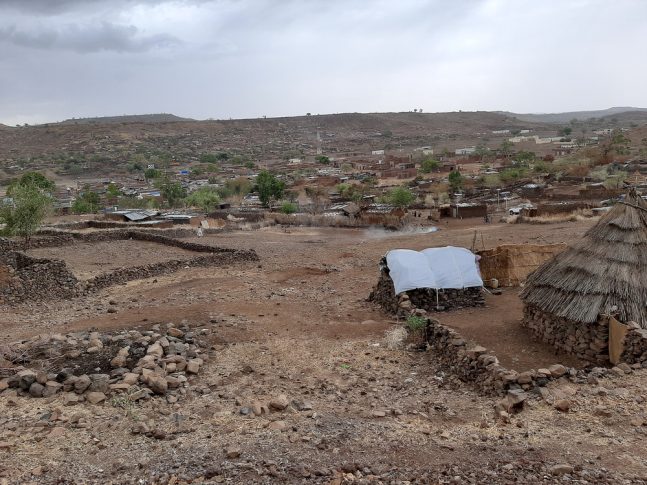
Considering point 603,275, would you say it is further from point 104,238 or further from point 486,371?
point 104,238

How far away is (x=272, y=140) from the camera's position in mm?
124500

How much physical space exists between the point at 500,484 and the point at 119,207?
4578 cm

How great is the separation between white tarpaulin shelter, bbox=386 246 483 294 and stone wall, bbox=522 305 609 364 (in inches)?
77.4

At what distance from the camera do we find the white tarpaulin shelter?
11812 mm

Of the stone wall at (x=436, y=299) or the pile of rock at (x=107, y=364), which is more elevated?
the pile of rock at (x=107, y=364)

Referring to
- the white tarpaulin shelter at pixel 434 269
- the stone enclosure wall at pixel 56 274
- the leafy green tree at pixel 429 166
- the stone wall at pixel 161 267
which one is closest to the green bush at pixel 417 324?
the white tarpaulin shelter at pixel 434 269

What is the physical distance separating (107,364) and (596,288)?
8086mm

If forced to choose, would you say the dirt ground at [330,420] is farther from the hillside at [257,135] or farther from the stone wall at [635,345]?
the hillside at [257,135]

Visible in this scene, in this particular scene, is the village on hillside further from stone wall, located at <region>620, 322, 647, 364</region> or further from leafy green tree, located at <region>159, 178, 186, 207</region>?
leafy green tree, located at <region>159, 178, 186, 207</region>

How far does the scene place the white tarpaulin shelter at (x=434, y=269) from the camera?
38.8ft

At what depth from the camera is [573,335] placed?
9.23 m

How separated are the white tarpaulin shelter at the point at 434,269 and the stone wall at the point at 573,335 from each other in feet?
6.45

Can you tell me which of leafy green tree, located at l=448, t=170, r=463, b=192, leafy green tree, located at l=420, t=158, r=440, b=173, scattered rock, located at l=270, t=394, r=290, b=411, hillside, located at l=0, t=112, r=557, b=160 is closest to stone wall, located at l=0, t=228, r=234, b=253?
scattered rock, located at l=270, t=394, r=290, b=411

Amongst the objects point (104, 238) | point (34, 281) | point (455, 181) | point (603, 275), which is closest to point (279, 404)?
point (603, 275)
